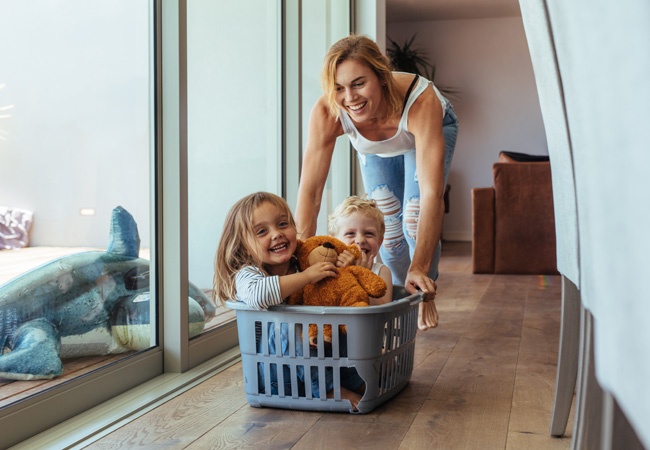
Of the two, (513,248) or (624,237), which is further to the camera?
(513,248)

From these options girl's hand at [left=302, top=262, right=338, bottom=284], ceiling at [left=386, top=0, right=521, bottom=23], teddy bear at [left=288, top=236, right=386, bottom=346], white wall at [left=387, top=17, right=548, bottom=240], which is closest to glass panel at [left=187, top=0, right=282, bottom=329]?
teddy bear at [left=288, top=236, right=386, bottom=346]

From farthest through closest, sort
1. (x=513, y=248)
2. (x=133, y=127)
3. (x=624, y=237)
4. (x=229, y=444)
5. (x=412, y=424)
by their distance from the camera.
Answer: (x=513, y=248)
(x=133, y=127)
(x=412, y=424)
(x=229, y=444)
(x=624, y=237)

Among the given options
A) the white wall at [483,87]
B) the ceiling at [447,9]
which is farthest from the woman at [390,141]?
the white wall at [483,87]

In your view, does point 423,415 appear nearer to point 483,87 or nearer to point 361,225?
point 361,225

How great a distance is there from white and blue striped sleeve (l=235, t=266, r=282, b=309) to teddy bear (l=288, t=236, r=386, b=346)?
127 millimetres

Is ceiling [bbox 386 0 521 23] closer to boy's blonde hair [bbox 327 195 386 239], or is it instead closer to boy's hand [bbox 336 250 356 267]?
boy's blonde hair [bbox 327 195 386 239]

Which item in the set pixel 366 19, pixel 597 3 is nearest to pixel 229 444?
pixel 597 3

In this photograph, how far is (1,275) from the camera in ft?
4.82

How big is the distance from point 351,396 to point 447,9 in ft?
24.5

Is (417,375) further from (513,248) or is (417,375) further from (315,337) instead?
(513,248)

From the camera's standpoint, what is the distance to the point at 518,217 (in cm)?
537

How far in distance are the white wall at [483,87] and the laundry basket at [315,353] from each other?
738 centimetres

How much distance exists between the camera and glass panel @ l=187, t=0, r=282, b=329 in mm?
2420

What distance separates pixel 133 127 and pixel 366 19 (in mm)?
3050
